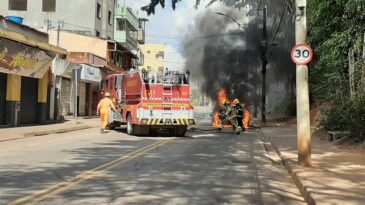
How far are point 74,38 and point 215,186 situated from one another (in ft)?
142

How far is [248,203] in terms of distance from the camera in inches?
321

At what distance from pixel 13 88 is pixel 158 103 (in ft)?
28.4

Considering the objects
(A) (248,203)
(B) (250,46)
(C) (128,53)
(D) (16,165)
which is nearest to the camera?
(A) (248,203)

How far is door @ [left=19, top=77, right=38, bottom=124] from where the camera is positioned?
2884 cm

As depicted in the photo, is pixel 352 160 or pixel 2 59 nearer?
pixel 352 160

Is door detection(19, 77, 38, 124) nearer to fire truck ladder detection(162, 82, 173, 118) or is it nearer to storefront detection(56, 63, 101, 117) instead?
storefront detection(56, 63, 101, 117)

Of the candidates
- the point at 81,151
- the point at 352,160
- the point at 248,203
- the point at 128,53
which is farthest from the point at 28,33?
the point at 128,53

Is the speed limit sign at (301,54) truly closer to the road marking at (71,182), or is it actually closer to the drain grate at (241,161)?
the drain grate at (241,161)

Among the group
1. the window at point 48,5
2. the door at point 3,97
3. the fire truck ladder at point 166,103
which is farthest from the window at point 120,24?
the fire truck ladder at point 166,103

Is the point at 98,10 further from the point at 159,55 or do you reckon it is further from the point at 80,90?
the point at 159,55

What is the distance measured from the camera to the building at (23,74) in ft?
83.6

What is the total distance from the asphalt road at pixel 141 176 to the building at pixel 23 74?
9.87 meters

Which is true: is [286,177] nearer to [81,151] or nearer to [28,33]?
[81,151]

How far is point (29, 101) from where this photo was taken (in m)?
29.5
